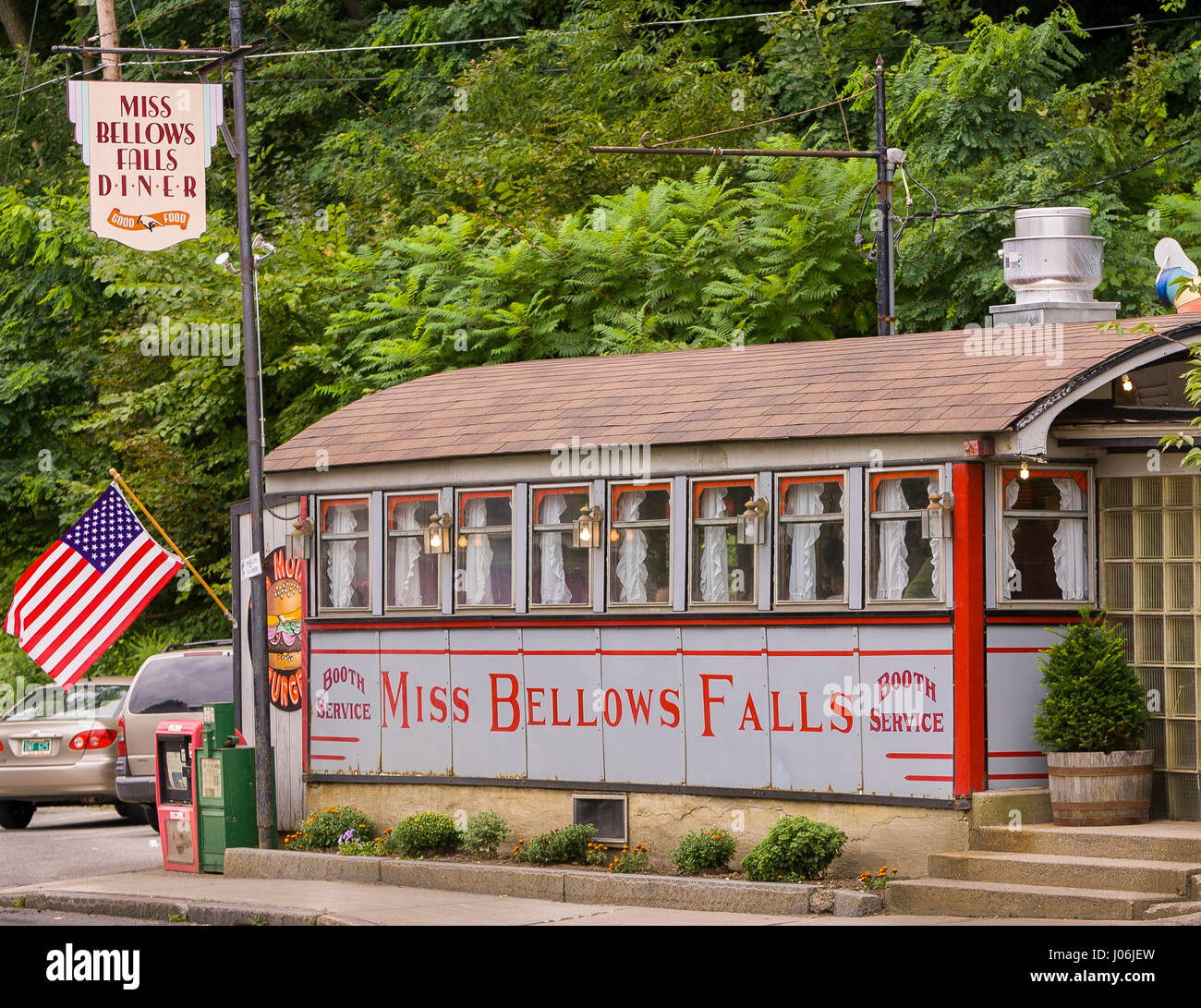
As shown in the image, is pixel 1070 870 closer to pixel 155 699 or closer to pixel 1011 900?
pixel 1011 900

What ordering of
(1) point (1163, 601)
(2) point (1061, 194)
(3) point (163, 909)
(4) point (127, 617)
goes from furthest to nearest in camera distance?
(2) point (1061, 194) → (4) point (127, 617) → (3) point (163, 909) → (1) point (1163, 601)

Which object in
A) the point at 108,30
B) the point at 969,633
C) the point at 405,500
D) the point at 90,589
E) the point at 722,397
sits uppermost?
the point at 108,30

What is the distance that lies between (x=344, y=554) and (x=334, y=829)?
2.30 meters

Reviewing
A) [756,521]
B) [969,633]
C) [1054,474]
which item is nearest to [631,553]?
[756,521]

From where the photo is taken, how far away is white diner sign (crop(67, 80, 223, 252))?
1908cm

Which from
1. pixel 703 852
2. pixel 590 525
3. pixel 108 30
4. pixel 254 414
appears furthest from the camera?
pixel 108 30

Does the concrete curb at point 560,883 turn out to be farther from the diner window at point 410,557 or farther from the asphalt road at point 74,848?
the diner window at point 410,557

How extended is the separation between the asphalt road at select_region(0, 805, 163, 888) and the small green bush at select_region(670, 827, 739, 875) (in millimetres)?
5735

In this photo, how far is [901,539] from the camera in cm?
1327

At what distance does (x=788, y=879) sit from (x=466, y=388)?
6.37m

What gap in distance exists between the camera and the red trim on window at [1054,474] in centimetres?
1312

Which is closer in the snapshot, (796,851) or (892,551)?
(796,851)

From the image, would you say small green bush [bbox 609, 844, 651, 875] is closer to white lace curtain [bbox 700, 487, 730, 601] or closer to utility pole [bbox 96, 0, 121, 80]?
white lace curtain [bbox 700, 487, 730, 601]

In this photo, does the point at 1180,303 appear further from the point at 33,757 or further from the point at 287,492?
the point at 33,757
